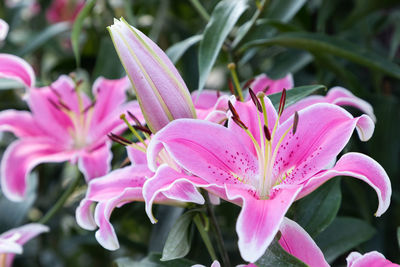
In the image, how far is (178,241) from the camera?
48cm

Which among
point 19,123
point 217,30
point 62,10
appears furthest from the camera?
point 62,10

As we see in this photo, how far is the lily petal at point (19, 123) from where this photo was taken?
722 mm

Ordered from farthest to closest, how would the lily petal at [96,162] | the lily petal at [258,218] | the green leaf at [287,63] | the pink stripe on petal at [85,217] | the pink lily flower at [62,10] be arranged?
the pink lily flower at [62,10], the green leaf at [287,63], the lily petal at [96,162], the pink stripe on petal at [85,217], the lily petal at [258,218]

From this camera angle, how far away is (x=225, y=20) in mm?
625

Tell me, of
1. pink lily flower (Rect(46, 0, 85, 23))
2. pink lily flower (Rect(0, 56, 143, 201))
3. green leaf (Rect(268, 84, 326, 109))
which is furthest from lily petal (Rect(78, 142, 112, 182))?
pink lily flower (Rect(46, 0, 85, 23))

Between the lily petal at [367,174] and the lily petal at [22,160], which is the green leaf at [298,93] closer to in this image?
the lily petal at [367,174]

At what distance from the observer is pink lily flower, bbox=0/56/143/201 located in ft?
2.17

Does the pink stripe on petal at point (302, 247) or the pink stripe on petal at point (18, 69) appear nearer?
the pink stripe on petal at point (302, 247)

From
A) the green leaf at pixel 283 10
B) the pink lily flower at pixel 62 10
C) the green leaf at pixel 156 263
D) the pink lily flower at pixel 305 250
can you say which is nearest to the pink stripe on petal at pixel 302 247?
the pink lily flower at pixel 305 250

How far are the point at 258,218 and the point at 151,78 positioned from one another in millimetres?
135

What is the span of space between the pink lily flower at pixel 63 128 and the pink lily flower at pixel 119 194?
0.33 ft

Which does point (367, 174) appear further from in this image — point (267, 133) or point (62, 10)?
point (62, 10)

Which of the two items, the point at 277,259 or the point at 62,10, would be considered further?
the point at 62,10

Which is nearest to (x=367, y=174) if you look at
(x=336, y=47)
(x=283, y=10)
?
(x=336, y=47)
